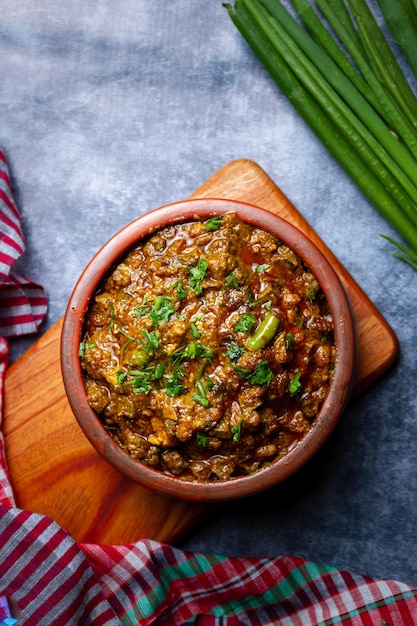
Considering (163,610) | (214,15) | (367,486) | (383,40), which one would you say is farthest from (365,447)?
(214,15)

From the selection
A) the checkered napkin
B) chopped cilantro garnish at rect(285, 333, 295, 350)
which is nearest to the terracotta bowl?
chopped cilantro garnish at rect(285, 333, 295, 350)

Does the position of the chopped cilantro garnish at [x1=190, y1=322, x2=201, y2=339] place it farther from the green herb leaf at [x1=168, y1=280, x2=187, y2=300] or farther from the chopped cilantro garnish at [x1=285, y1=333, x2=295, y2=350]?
the chopped cilantro garnish at [x1=285, y1=333, x2=295, y2=350]

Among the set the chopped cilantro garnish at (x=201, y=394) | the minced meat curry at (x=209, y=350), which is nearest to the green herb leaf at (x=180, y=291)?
the minced meat curry at (x=209, y=350)

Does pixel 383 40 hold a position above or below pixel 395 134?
above

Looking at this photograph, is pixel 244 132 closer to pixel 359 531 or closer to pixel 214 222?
pixel 214 222

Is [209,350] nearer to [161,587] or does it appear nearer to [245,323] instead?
[245,323]

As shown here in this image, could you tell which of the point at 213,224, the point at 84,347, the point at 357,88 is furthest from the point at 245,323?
the point at 357,88
